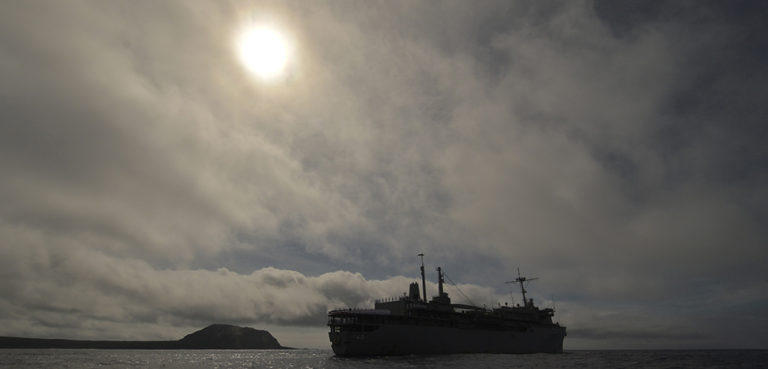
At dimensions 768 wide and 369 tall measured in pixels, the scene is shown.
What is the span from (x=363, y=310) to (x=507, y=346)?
136 feet

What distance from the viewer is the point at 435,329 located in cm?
6962

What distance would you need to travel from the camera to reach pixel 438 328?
230ft

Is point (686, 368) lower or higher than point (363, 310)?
lower

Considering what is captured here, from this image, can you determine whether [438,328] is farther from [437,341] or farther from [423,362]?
[423,362]

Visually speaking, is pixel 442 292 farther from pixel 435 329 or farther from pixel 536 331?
pixel 536 331

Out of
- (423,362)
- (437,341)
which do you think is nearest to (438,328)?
(437,341)

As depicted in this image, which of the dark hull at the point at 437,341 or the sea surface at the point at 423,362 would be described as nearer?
the sea surface at the point at 423,362

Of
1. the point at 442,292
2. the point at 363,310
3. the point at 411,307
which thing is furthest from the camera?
the point at 442,292

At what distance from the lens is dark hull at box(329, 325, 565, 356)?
6062 centimetres

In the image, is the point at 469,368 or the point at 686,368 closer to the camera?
the point at 469,368

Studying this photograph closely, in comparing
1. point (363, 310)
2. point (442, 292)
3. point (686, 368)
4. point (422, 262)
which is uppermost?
point (422, 262)

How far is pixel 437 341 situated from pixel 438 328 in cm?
229

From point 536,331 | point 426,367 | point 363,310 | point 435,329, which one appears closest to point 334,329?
point 363,310

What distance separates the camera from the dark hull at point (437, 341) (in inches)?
2387
